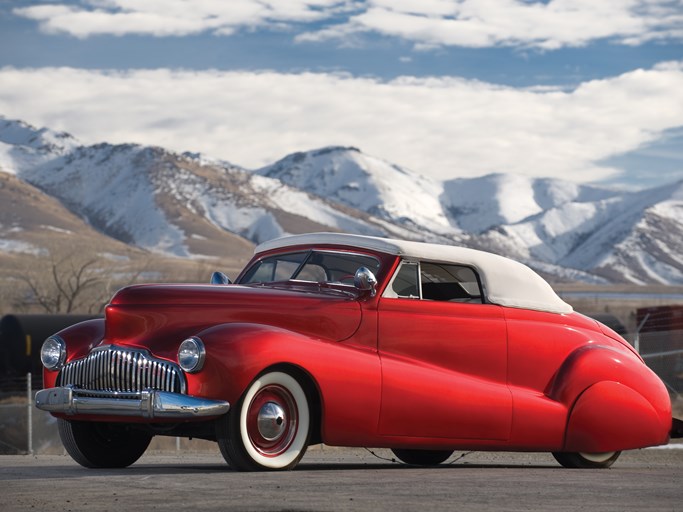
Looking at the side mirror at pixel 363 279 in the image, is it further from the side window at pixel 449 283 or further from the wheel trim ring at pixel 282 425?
the wheel trim ring at pixel 282 425

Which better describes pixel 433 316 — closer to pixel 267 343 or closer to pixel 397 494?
pixel 267 343

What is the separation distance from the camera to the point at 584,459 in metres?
12.2

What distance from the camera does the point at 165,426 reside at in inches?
394

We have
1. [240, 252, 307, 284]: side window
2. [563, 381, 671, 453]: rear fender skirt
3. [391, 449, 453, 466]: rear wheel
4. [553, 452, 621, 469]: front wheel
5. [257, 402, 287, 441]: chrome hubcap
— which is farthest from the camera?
[391, 449, 453, 466]: rear wheel

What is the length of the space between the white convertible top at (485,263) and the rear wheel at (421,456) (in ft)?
6.44

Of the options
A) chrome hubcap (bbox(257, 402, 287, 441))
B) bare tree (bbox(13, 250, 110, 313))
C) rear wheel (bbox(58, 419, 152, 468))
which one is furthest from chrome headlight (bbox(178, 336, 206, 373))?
bare tree (bbox(13, 250, 110, 313))

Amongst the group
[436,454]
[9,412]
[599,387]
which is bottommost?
[9,412]

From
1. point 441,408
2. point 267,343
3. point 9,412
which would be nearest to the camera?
point 267,343

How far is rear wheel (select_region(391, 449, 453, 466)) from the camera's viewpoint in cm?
1292

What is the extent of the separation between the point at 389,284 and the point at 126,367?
2480mm

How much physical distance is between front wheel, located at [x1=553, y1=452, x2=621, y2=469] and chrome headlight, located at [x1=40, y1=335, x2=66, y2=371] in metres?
4.85

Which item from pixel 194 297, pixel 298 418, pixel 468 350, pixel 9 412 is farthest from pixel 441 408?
pixel 9 412

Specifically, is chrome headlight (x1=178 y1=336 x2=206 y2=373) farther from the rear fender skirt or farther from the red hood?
the rear fender skirt

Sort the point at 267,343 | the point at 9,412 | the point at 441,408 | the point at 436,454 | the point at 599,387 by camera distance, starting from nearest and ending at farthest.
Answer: the point at 267,343 → the point at 441,408 → the point at 599,387 → the point at 436,454 → the point at 9,412
